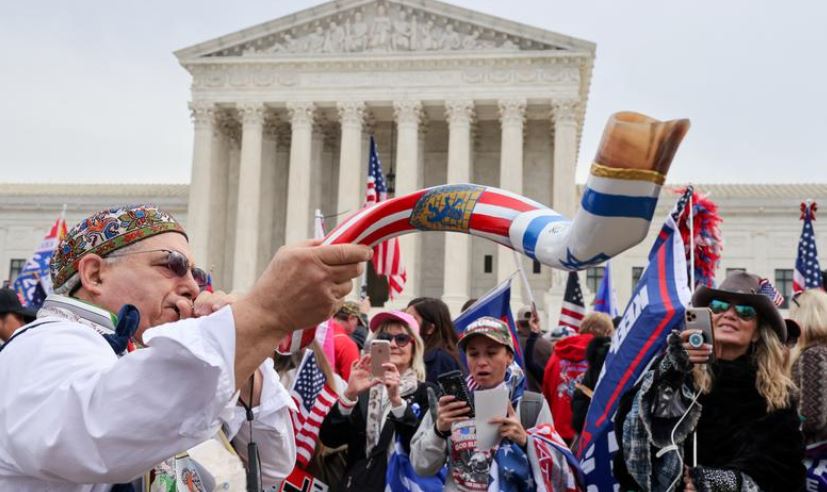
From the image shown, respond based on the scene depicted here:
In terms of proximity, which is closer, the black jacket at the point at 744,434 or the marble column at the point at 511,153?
the black jacket at the point at 744,434

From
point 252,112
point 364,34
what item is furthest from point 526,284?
point 364,34

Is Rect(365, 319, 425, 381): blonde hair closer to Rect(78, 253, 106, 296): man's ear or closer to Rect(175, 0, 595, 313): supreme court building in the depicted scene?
Result: Rect(78, 253, 106, 296): man's ear

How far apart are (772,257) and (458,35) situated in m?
20.9

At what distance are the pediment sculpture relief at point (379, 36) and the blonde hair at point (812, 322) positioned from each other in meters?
35.9

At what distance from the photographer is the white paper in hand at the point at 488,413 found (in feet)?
14.2

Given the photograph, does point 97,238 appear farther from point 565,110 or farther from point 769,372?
point 565,110

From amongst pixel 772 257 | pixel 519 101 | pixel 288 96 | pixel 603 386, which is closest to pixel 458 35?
pixel 519 101

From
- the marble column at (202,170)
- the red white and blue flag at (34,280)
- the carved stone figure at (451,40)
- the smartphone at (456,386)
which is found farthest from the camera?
the marble column at (202,170)

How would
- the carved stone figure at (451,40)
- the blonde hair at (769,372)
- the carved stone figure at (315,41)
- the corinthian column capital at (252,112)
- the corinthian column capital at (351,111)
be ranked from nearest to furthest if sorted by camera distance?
the blonde hair at (769,372)
the corinthian column capital at (351,111)
the carved stone figure at (451,40)
the corinthian column capital at (252,112)
the carved stone figure at (315,41)

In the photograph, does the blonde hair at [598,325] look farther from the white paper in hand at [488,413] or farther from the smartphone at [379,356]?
the white paper in hand at [488,413]

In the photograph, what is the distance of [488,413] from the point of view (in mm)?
4348

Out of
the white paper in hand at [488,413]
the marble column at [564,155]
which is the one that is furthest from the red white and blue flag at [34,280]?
the marble column at [564,155]

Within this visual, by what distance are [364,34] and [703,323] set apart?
39.1 metres

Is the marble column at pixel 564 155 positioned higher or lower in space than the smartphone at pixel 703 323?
higher
